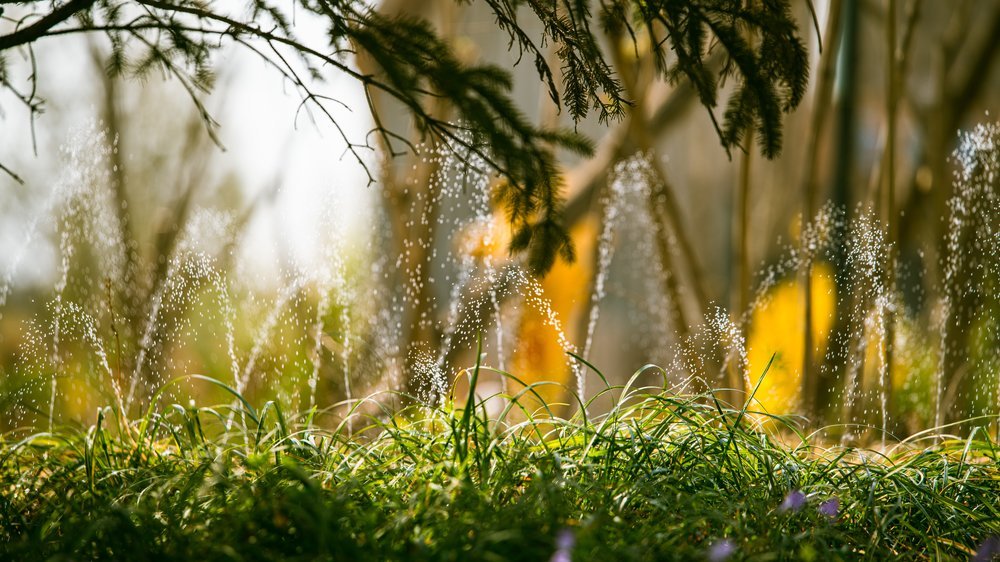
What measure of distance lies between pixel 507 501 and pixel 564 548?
341 mm

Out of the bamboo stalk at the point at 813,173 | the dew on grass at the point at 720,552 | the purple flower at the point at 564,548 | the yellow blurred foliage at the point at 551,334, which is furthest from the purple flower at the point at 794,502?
the yellow blurred foliage at the point at 551,334

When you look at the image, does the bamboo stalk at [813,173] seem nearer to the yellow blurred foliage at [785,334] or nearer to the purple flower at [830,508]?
the yellow blurred foliage at [785,334]

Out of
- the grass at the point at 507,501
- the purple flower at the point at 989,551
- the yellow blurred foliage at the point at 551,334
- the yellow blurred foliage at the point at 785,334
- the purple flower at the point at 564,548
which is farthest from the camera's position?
the yellow blurred foliage at the point at 551,334

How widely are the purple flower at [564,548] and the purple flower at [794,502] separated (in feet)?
1.55

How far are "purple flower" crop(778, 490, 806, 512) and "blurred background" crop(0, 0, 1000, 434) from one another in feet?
3.62

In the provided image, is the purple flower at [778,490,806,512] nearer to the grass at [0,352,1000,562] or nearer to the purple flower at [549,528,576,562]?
the grass at [0,352,1000,562]

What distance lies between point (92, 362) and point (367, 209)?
1.96 m

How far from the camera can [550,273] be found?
14.5 ft

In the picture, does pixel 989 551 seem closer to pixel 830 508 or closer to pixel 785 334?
pixel 830 508

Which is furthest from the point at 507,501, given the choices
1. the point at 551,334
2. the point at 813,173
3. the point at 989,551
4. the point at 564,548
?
the point at 551,334

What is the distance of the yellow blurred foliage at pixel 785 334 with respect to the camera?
11.9 feet

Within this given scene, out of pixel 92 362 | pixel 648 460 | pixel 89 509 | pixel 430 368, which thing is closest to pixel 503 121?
pixel 648 460

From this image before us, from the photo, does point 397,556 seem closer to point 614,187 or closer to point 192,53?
point 192,53

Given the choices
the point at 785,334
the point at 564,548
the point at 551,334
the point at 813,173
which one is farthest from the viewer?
the point at 551,334
